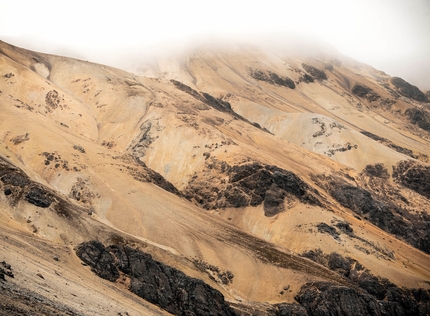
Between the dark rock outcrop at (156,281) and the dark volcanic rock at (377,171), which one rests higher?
the dark volcanic rock at (377,171)

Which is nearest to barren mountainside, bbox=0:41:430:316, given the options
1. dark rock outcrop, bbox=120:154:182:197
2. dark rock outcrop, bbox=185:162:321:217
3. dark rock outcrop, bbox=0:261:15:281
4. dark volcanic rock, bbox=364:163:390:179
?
dark rock outcrop, bbox=0:261:15:281

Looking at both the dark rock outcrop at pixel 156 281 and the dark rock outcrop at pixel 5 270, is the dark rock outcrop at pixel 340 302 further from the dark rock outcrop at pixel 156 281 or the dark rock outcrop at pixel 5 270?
the dark rock outcrop at pixel 5 270

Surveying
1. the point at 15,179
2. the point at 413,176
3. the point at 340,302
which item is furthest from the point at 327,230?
the point at 413,176

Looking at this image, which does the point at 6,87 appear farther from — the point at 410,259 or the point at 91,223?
the point at 410,259

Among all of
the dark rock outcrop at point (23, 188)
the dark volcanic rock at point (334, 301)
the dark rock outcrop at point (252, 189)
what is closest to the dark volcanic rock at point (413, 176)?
the dark rock outcrop at point (252, 189)

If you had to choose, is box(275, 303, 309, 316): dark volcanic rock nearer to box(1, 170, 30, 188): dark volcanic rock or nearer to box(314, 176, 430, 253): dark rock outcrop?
box(1, 170, 30, 188): dark volcanic rock

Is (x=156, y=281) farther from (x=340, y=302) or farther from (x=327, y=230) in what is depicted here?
(x=327, y=230)
